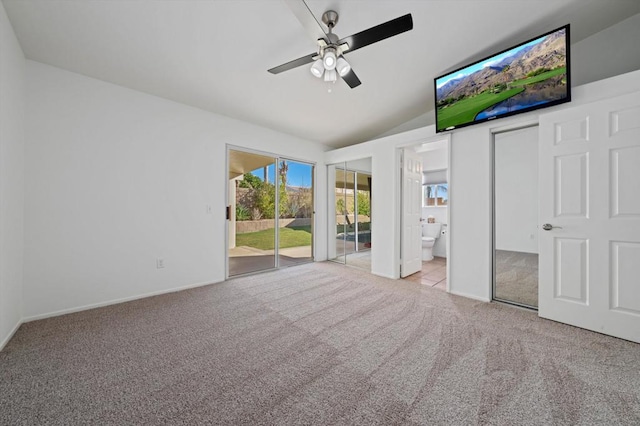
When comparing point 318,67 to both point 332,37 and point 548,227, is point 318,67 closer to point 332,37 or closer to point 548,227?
point 332,37

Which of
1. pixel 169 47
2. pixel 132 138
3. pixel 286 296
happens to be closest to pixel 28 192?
pixel 132 138

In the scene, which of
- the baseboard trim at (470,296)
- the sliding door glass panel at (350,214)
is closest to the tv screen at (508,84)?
the baseboard trim at (470,296)

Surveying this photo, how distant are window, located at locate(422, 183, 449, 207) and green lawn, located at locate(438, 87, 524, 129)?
2758mm

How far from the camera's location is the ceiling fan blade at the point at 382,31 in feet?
5.64

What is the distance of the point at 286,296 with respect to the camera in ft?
10.2

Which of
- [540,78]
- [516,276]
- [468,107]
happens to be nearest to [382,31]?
[468,107]

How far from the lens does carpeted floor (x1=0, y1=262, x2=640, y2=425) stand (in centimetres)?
131

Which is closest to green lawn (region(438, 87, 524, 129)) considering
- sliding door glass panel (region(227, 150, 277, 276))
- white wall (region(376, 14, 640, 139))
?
white wall (region(376, 14, 640, 139))

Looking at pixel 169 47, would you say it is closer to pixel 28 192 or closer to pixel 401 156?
pixel 28 192

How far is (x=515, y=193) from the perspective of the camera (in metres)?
3.00

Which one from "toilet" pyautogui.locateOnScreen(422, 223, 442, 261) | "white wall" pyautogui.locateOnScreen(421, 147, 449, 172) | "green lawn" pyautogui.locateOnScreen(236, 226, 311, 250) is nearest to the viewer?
"green lawn" pyautogui.locateOnScreen(236, 226, 311, 250)

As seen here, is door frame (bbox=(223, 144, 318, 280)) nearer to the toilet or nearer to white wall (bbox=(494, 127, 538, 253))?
the toilet

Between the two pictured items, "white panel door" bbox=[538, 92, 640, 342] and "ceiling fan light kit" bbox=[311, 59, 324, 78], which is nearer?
"white panel door" bbox=[538, 92, 640, 342]

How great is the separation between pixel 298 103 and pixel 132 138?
7.48ft
